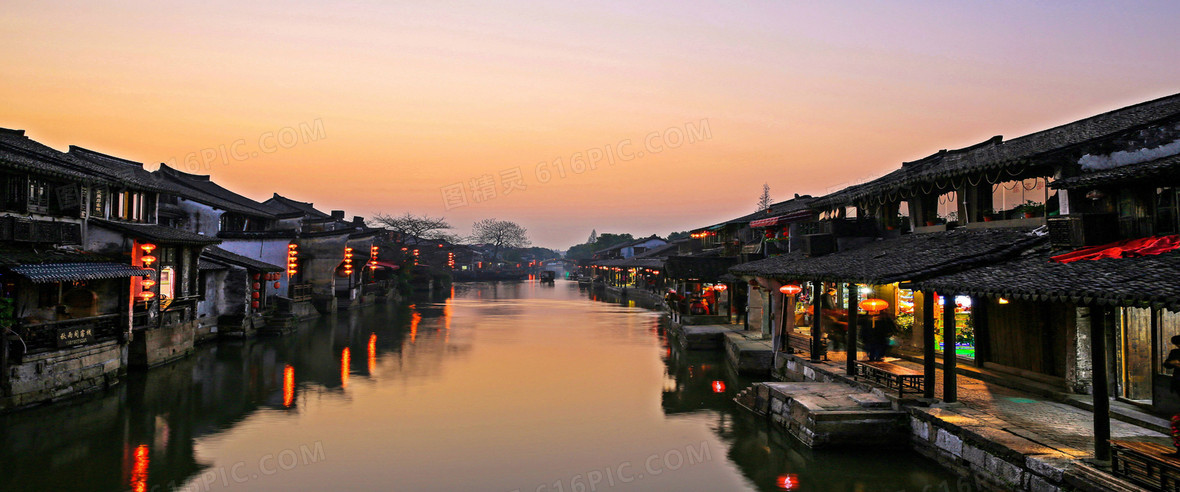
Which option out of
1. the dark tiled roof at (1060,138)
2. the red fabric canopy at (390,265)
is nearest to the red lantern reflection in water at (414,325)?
the red fabric canopy at (390,265)

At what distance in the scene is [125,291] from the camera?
2000 cm

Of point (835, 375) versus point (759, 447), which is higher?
point (835, 375)

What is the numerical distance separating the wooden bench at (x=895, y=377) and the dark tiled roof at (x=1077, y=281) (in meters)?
2.38

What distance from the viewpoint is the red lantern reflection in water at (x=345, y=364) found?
2142 cm

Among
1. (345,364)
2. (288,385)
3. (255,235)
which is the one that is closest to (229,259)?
(255,235)

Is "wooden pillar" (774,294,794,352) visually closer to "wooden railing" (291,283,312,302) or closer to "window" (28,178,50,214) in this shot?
"window" (28,178,50,214)

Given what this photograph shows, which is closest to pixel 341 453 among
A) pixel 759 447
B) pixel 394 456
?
pixel 394 456

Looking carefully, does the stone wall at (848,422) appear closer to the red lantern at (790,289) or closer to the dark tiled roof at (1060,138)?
the red lantern at (790,289)

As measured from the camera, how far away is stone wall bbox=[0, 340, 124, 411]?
15.8m

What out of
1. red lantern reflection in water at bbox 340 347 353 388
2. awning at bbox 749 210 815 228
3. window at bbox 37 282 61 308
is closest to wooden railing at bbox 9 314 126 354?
window at bbox 37 282 61 308

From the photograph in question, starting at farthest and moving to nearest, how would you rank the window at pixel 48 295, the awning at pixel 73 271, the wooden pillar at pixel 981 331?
1. the window at pixel 48 295
2. the awning at pixel 73 271
3. the wooden pillar at pixel 981 331

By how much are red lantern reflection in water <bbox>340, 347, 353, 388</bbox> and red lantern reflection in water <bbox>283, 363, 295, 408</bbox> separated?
5.01ft

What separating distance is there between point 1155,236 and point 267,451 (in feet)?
57.8

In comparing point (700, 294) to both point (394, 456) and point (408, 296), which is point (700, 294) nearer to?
point (394, 456)
